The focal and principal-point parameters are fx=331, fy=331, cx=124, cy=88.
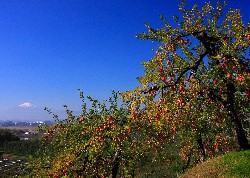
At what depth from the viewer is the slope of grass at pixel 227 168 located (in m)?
24.0

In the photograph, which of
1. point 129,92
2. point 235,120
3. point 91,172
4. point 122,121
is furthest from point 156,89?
point 91,172

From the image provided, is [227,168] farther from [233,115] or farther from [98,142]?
[98,142]

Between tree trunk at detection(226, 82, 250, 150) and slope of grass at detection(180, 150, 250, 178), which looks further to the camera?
tree trunk at detection(226, 82, 250, 150)

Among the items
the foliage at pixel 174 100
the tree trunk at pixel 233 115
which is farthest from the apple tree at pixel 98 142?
the tree trunk at pixel 233 115

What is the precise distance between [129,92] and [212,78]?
6.75 meters

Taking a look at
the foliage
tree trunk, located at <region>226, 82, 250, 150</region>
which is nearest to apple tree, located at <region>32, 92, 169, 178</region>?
the foliage

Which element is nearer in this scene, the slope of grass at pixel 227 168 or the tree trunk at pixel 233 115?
the slope of grass at pixel 227 168

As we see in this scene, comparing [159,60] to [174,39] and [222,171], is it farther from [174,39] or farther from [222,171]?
[222,171]

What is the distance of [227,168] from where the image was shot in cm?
2503

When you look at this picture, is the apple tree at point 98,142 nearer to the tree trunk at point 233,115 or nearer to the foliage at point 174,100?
the foliage at point 174,100

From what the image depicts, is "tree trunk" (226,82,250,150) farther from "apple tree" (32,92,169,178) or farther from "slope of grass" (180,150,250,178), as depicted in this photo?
"apple tree" (32,92,169,178)

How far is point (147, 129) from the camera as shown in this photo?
93.5 ft

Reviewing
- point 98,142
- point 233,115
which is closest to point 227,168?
point 233,115

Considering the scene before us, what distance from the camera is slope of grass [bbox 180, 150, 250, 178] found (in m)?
24.0
